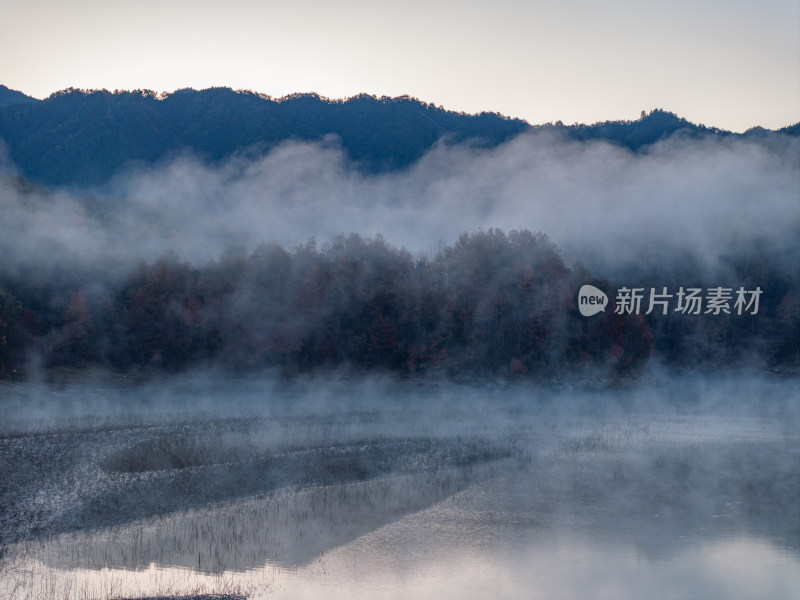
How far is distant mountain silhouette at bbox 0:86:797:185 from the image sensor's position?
499 feet

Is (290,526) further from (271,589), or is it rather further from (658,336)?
(658,336)

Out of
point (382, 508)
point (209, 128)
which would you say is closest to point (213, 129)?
point (209, 128)

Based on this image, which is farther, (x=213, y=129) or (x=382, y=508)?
(x=213, y=129)

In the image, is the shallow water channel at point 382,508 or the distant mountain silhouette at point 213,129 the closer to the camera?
the shallow water channel at point 382,508

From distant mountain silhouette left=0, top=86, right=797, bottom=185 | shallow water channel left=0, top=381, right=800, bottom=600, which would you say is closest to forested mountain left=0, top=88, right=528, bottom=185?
distant mountain silhouette left=0, top=86, right=797, bottom=185

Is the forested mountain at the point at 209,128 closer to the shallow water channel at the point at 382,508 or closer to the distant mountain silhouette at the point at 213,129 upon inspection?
the distant mountain silhouette at the point at 213,129

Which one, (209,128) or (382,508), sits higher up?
(209,128)

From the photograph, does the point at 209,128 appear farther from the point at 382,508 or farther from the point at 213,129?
the point at 382,508

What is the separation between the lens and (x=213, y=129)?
592 feet

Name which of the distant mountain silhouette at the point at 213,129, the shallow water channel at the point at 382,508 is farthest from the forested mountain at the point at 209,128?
the shallow water channel at the point at 382,508

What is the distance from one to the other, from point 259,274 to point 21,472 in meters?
44.0

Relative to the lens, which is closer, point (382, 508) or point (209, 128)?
point (382, 508)

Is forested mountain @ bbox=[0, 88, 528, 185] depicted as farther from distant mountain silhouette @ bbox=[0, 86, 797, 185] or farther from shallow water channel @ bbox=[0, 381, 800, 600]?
shallow water channel @ bbox=[0, 381, 800, 600]

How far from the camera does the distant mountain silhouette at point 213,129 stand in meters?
152
